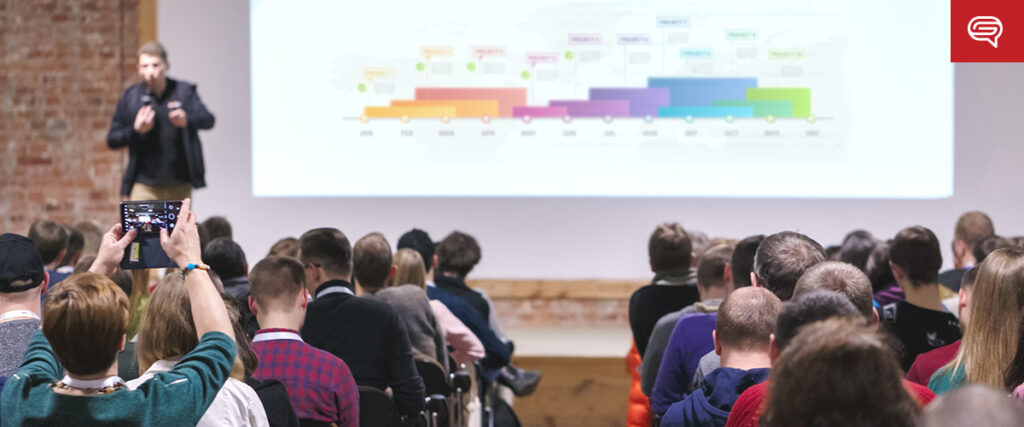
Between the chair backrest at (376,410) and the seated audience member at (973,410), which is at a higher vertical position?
the seated audience member at (973,410)

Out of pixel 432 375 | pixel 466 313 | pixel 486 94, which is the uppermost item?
pixel 486 94

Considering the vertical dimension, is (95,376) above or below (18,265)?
below

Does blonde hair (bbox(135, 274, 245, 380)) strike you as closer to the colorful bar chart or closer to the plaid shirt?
the plaid shirt

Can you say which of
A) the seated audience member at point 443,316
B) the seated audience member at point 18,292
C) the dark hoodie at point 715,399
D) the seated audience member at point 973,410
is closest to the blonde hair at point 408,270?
the seated audience member at point 443,316

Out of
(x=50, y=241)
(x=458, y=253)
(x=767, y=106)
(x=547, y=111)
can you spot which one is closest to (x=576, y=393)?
(x=458, y=253)

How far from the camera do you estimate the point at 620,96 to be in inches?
226

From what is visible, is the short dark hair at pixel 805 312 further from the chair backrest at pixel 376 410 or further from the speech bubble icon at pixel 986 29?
the speech bubble icon at pixel 986 29

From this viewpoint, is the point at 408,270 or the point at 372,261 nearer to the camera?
the point at 372,261

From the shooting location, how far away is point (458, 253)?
14.6 feet

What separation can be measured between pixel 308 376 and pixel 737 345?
3.40 feet

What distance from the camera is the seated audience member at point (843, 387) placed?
118 centimetres

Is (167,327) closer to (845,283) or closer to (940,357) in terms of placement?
(845,283)

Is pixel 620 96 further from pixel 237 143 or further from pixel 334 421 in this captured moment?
pixel 334 421

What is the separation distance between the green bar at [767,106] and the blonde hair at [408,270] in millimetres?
2512
